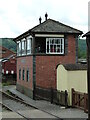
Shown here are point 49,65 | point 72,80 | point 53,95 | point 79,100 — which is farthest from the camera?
point 49,65

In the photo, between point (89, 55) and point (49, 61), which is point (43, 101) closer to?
point (49, 61)

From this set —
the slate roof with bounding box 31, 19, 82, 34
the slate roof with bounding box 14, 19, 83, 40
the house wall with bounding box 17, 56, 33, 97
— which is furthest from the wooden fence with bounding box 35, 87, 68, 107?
the slate roof with bounding box 31, 19, 82, 34

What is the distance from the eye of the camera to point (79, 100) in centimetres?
1864

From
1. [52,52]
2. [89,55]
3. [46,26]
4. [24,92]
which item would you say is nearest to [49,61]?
[52,52]

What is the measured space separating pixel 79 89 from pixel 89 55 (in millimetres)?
7392

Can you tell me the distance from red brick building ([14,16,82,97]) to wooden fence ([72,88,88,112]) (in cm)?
753

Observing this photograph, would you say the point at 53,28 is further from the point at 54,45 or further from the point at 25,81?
the point at 25,81

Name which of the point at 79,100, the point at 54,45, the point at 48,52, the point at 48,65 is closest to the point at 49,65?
the point at 48,65

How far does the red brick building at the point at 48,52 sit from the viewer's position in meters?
26.5

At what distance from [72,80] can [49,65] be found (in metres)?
6.72

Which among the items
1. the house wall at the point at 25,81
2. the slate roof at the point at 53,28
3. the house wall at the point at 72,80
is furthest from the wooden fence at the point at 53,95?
the slate roof at the point at 53,28

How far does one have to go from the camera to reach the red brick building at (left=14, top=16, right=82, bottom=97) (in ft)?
87.0

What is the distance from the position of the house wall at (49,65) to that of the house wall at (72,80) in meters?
5.17

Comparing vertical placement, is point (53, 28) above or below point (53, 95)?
above
